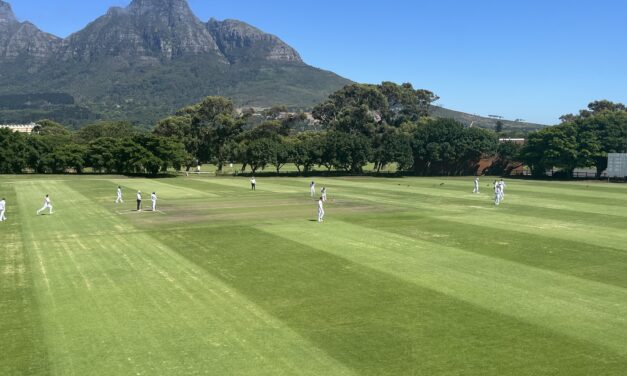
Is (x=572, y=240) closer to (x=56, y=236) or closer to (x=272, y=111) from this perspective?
(x=56, y=236)

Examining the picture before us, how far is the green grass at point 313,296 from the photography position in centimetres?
1288

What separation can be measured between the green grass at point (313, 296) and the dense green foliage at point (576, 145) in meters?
57.1

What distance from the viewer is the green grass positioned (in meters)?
12.9

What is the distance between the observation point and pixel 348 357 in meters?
13.0

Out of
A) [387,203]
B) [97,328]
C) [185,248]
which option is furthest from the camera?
[387,203]

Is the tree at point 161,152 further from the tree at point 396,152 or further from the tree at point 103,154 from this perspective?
the tree at point 396,152

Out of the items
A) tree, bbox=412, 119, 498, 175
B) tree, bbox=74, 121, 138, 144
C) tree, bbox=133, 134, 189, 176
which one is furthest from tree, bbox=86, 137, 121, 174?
tree, bbox=412, 119, 498, 175

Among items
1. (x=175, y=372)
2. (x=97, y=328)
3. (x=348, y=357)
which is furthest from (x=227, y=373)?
(x=97, y=328)

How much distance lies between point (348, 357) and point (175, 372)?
4081mm

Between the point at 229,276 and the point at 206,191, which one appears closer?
the point at 229,276

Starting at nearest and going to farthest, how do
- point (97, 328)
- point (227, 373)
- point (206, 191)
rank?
point (227, 373), point (97, 328), point (206, 191)

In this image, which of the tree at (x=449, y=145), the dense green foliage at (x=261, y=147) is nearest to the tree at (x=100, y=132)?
the dense green foliage at (x=261, y=147)

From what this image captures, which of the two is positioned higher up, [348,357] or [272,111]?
[272,111]

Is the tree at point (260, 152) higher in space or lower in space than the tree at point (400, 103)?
lower
